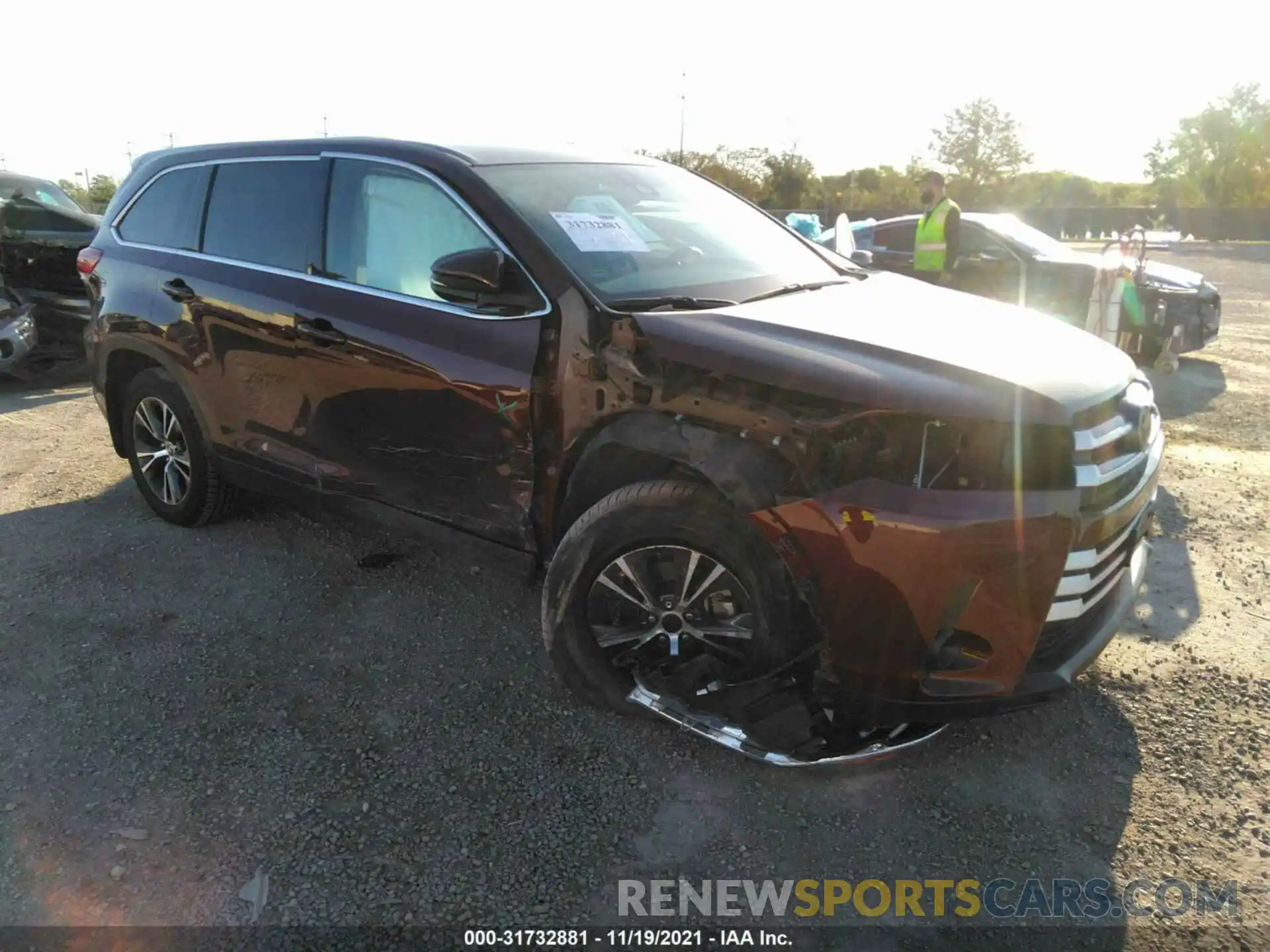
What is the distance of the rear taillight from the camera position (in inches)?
185

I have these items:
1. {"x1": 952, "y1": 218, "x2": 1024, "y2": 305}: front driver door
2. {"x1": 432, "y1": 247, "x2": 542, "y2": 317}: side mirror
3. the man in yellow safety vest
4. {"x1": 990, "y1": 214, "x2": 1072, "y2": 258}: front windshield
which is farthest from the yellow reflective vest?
{"x1": 432, "y1": 247, "x2": 542, "y2": 317}: side mirror

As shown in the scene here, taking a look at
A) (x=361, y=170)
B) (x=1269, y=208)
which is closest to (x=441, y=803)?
(x=361, y=170)

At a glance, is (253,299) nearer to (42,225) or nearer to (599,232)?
(599,232)

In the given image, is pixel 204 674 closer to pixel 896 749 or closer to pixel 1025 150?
pixel 896 749

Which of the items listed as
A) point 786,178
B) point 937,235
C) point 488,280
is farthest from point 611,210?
point 786,178

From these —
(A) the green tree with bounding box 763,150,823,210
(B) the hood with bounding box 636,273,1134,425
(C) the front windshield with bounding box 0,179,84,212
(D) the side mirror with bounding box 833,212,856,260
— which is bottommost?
(B) the hood with bounding box 636,273,1134,425

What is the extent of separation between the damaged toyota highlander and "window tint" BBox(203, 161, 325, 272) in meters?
0.02

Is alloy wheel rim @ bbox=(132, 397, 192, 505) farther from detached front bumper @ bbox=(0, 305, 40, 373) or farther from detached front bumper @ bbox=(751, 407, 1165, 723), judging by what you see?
detached front bumper @ bbox=(0, 305, 40, 373)

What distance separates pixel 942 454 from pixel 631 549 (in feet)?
3.11

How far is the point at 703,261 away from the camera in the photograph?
3385mm

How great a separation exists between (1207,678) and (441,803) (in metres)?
2.69

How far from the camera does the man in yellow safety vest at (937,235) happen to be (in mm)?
7992

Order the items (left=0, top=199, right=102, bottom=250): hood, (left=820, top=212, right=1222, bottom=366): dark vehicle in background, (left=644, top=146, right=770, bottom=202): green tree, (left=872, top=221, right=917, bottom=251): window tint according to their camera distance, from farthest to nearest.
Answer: (left=644, top=146, right=770, bottom=202): green tree < (left=872, top=221, right=917, bottom=251): window tint < (left=820, top=212, right=1222, bottom=366): dark vehicle in background < (left=0, top=199, right=102, bottom=250): hood

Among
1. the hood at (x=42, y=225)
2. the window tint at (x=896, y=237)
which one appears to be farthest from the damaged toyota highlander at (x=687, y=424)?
the window tint at (x=896, y=237)
